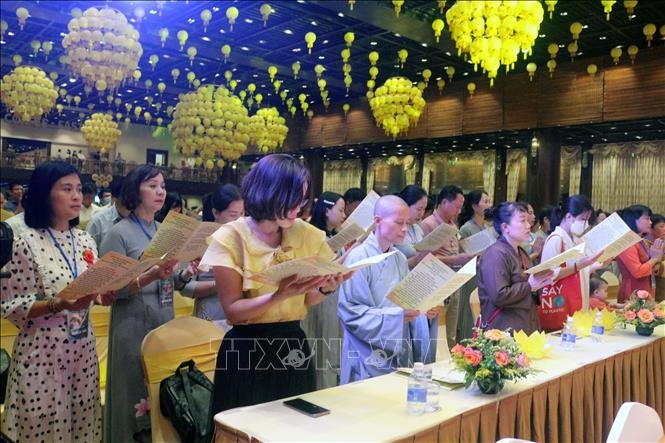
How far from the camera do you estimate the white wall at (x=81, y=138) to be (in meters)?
19.8

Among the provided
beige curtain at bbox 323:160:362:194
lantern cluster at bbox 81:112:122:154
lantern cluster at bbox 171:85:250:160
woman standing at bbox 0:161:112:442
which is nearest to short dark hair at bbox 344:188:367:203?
lantern cluster at bbox 171:85:250:160

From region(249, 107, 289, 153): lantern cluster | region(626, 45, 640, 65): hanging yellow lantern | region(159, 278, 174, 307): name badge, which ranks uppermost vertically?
region(626, 45, 640, 65): hanging yellow lantern

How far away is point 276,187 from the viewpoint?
5.85 feet

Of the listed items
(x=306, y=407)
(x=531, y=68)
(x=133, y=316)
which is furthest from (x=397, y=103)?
(x=306, y=407)

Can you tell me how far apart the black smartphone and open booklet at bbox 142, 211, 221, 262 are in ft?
2.72

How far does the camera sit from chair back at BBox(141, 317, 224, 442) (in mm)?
2297

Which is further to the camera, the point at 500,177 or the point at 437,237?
the point at 500,177

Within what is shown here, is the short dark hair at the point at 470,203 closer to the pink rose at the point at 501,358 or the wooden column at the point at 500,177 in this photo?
the pink rose at the point at 501,358

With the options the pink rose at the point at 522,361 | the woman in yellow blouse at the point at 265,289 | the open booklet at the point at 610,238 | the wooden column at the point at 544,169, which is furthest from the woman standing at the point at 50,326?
the wooden column at the point at 544,169

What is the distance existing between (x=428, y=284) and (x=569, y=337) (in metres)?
1.20

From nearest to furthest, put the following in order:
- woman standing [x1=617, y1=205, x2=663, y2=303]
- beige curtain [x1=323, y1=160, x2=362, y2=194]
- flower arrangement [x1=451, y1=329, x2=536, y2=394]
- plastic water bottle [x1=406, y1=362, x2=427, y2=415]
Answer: plastic water bottle [x1=406, y1=362, x2=427, y2=415] < flower arrangement [x1=451, y1=329, x2=536, y2=394] < woman standing [x1=617, y1=205, x2=663, y2=303] < beige curtain [x1=323, y1=160, x2=362, y2=194]

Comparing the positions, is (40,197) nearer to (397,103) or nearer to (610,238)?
(610,238)

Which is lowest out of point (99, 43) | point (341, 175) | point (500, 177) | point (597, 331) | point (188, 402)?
point (188, 402)

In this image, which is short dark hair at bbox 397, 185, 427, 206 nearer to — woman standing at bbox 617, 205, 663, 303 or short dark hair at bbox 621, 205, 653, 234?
woman standing at bbox 617, 205, 663, 303
